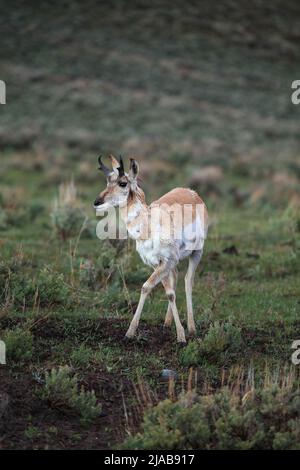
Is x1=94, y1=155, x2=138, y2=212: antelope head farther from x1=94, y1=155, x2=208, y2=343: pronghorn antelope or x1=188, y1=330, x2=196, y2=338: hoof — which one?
x1=188, y1=330, x2=196, y2=338: hoof

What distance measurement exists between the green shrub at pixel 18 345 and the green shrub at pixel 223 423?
1.81 metres

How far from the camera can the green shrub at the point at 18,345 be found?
7.76 m

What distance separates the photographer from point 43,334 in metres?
8.66

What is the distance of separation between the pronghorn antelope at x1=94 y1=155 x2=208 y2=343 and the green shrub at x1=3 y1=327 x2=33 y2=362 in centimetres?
128

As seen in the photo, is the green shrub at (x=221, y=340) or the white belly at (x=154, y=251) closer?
the green shrub at (x=221, y=340)

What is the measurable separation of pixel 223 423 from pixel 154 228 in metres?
3.13

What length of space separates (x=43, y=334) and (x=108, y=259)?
3.14 m

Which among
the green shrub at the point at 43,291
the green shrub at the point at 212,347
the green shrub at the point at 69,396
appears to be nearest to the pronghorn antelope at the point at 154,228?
the green shrub at the point at 212,347

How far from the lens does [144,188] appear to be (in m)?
22.8

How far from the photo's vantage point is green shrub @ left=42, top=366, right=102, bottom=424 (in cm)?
675

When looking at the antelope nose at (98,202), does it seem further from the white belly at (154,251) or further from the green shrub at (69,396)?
the green shrub at (69,396)

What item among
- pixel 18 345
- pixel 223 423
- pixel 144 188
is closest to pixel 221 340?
pixel 223 423

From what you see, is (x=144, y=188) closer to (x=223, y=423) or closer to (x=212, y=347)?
(x=212, y=347)

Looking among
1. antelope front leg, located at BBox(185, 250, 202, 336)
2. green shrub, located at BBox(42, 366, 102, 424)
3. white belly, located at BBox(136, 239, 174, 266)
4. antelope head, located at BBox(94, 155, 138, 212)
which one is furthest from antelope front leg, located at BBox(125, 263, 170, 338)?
green shrub, located at BBox(42, 366, 102, 424)
